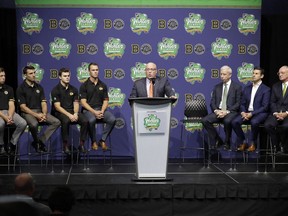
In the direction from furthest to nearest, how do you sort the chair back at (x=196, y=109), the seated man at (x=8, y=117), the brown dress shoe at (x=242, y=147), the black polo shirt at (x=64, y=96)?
the chair back at (x=196, y=109) < the black polo shirt at (x=64, y=96) < the brown dress shoe at (x=242, y=147) < the seated man at (x=8, y=117)

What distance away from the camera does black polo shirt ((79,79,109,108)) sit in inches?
330

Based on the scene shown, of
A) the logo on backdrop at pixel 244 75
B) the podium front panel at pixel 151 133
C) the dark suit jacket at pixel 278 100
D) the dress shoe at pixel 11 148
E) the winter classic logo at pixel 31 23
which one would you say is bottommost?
the dress shoe at pixel 11 148

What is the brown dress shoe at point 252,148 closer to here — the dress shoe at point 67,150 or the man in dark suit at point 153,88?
the man in dark suit at point 153,88

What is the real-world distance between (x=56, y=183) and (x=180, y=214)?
1.56 metres

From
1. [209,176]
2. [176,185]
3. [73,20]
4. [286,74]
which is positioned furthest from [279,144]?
[73,20]

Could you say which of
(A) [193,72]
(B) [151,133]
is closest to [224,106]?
(A) [193,72]

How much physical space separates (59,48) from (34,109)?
1459 mm

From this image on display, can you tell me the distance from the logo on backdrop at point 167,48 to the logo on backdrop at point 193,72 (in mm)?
376

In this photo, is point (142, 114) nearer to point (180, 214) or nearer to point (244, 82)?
point (180, 214)

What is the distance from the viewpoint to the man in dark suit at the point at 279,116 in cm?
783

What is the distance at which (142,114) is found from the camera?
20.9ft

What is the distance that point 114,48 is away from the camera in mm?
9172

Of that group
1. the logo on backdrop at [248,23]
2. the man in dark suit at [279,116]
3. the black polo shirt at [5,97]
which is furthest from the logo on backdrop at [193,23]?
the black polo shirt at [5,97]

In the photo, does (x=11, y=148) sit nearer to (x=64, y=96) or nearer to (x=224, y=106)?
(x=64, y=96)
